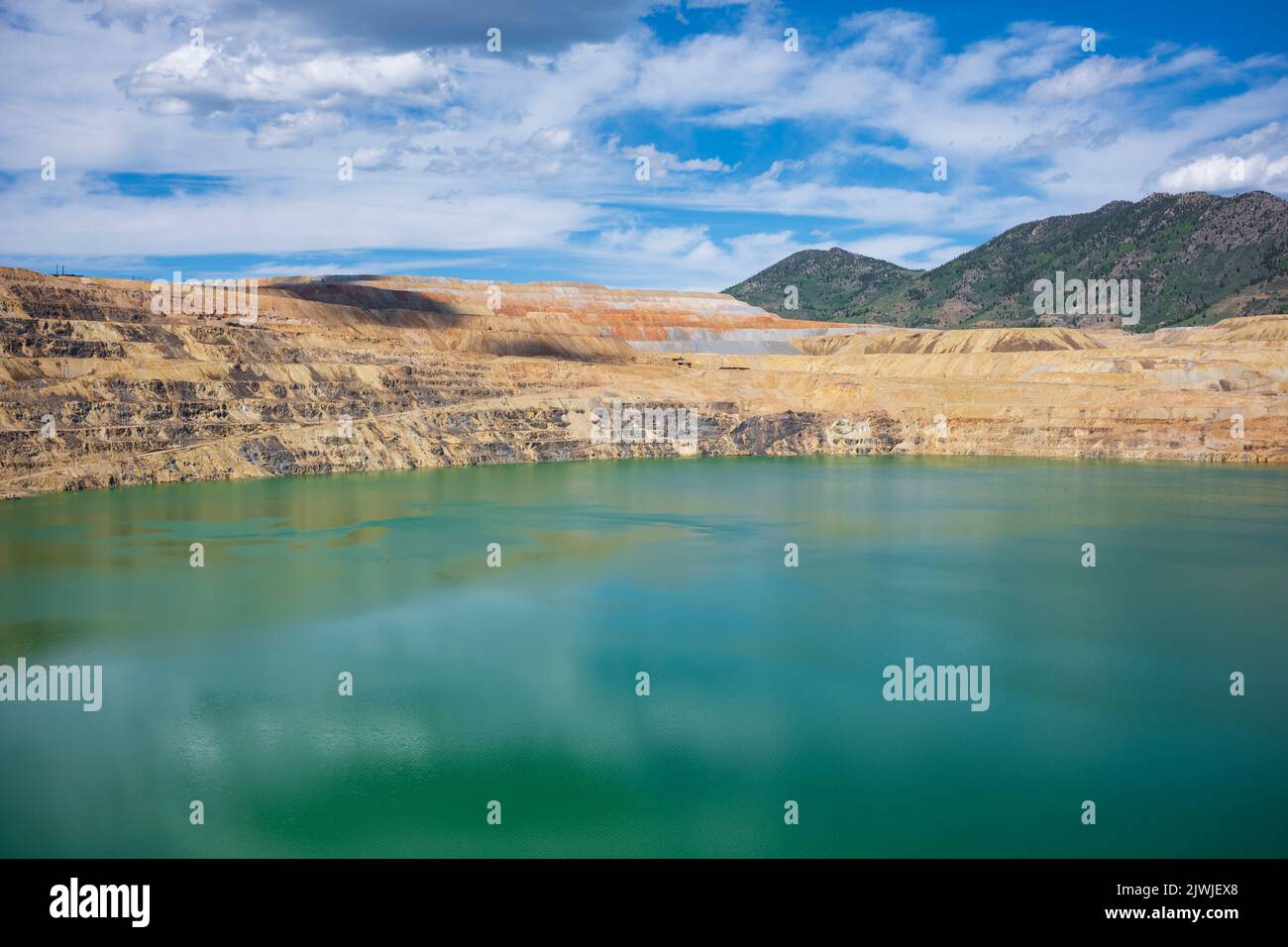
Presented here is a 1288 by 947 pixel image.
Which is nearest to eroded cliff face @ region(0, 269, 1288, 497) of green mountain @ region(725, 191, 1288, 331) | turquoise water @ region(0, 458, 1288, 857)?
turquoise water @ region(0, 458, 1288, 857)

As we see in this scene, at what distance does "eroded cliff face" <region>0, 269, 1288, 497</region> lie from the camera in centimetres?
5266

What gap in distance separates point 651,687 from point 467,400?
51956mm

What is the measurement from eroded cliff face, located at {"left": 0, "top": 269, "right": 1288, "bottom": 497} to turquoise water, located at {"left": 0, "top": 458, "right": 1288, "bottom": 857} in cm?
1376

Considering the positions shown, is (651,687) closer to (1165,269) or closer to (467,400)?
(467,400)

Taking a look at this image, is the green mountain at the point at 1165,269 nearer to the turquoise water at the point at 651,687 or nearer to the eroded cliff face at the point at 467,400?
the eroded cliff face at the point at 467,400

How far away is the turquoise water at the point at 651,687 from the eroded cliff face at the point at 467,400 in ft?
45.1

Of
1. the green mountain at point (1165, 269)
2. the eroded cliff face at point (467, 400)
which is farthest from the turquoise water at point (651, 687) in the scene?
the green mountain at point (1165, 269)

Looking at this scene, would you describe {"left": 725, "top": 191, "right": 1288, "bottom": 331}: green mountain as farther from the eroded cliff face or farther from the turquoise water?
the turquoise water

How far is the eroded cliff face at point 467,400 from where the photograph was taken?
173 ft

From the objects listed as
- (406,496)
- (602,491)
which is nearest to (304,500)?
(406,496)

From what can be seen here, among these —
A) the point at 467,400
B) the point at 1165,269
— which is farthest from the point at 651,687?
the point at 1165,269

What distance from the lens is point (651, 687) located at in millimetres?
19172
